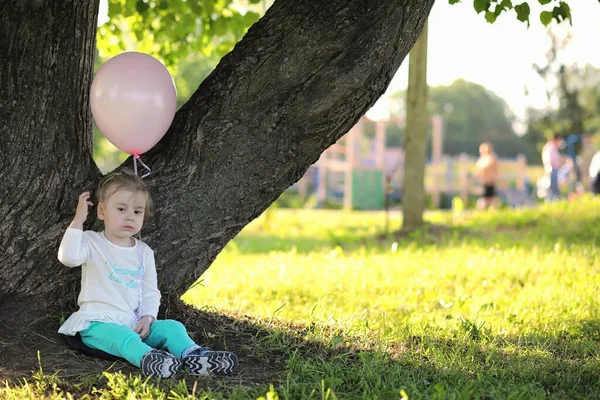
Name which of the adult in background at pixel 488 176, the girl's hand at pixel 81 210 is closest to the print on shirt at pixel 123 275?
the girl's hand at pixel 81 210

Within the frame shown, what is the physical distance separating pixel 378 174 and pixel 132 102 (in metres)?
13.7

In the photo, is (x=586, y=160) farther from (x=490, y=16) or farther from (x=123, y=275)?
(x=123, y=275)

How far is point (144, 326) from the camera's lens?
355 centimetres

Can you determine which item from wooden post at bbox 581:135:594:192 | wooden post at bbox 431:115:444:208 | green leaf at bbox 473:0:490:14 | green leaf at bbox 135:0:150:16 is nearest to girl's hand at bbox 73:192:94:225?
green leaf at bbox 473:0:490:14

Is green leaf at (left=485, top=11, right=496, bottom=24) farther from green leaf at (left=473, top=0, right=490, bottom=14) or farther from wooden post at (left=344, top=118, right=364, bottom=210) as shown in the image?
wooden post at (left=344, top=118, right=364, bottom=210)

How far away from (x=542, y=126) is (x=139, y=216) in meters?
24.2

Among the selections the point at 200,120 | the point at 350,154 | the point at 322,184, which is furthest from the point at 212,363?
the point at 322,184

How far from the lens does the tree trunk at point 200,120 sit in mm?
3564

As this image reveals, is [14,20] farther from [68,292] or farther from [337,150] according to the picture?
[337,150]

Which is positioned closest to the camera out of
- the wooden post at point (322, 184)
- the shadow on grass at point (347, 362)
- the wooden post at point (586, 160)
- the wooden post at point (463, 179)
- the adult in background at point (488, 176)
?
the shadow on grass at point (347, 362)

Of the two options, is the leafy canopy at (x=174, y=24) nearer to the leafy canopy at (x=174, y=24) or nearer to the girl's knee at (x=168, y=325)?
the leafy canopy at (x=174, y=24)

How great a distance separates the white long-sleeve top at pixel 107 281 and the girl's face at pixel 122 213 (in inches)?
2.7

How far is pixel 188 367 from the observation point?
326 centimetres

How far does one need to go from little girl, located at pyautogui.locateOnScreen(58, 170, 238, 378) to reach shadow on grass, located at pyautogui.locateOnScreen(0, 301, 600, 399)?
14 cm
